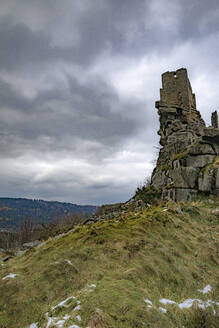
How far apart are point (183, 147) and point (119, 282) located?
19800 mm

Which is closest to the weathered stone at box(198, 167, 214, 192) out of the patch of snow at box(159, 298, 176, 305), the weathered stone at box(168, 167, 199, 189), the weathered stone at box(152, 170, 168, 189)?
the weathered stone at box(168, 167, 199, 189)

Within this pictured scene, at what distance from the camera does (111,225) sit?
10.3 metres

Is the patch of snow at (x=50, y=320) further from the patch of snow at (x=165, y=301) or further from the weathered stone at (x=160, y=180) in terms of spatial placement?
the weathered stone at (x=160, y=180)

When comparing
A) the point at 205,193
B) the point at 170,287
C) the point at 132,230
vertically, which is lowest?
the point at 170,287

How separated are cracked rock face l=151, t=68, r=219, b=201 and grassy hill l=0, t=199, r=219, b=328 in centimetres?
769

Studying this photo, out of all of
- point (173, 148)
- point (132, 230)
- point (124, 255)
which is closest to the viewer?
point (124, 255)

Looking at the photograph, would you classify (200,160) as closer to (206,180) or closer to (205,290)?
(206,180)

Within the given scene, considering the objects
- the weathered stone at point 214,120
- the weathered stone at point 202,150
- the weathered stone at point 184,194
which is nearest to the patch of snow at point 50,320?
the weathered stone at point 184,194

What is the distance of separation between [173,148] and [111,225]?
16156 mm

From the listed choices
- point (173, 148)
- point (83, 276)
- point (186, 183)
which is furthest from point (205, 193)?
point (83, 276)

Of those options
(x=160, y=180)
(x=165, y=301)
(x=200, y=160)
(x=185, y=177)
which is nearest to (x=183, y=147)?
(x=200, y=160)

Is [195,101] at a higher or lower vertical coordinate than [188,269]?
higher

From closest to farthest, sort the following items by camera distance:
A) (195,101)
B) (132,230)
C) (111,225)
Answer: (132,230), (111,225), (195,101)

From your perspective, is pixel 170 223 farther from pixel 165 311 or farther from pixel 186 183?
pixel 186 183
